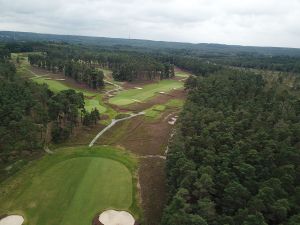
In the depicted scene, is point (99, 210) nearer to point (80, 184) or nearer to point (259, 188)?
point (80, 184)

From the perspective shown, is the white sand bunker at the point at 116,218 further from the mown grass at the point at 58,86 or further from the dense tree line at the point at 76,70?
the dense tree line at the point at 76,70

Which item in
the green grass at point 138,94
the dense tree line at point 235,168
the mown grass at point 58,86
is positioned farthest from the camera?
the green grass at point 138,94

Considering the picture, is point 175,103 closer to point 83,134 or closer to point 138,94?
point 138,94

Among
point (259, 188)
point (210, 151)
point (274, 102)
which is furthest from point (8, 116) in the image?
point (274, 102)

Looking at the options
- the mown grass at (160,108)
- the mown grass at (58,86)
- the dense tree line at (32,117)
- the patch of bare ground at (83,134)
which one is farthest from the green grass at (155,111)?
the dense tree line at (32,117)

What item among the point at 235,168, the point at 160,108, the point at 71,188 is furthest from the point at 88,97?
the point at 235,168
